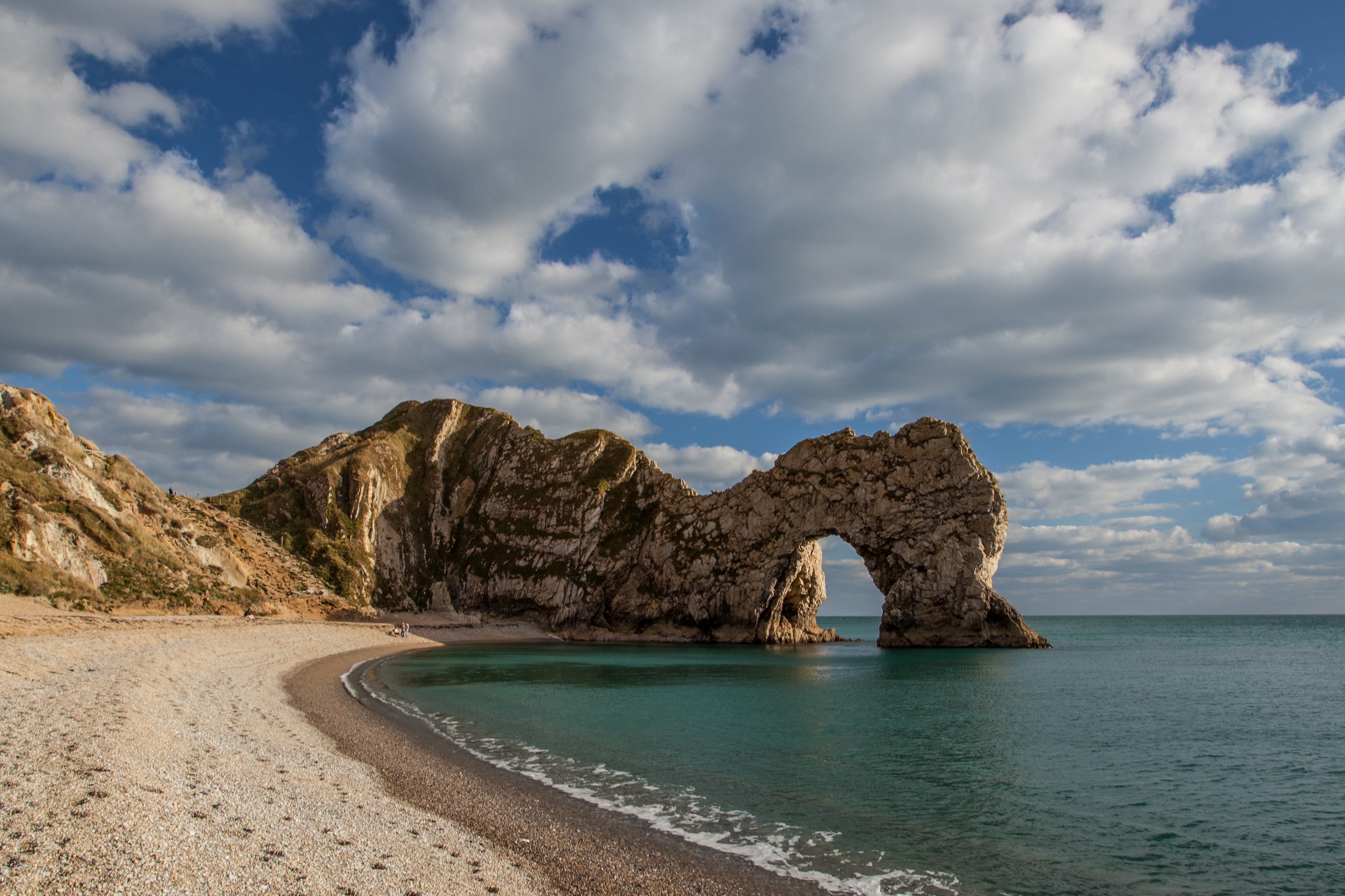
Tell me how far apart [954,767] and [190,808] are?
63.5 feet

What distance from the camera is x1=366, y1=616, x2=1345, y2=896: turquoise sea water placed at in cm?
1276

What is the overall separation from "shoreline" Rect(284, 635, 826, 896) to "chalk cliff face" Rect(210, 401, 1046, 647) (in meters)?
71.3

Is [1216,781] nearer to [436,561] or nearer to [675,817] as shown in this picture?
[675,817]

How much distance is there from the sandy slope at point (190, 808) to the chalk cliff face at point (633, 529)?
73.4 meters

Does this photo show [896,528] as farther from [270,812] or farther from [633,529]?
[270,812]

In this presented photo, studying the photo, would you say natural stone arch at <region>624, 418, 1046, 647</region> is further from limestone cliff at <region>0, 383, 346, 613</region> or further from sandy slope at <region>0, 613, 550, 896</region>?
sandy slope at <region>0, 613, 550, 896</region>

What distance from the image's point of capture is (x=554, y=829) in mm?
13094

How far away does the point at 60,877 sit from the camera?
7.75m

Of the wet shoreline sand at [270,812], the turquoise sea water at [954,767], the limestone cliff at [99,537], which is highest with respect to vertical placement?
the limestone cliff at [99,537]

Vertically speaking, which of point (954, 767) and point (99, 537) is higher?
point (99, 537)

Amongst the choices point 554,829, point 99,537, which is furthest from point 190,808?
point 99,537

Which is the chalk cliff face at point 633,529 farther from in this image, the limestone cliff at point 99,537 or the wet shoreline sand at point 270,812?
the wet shoreline sand at point 270,812

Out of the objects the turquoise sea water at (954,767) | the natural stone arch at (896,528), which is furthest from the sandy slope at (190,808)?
the natural stone arch at (896,528)

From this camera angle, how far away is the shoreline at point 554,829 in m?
10.9
